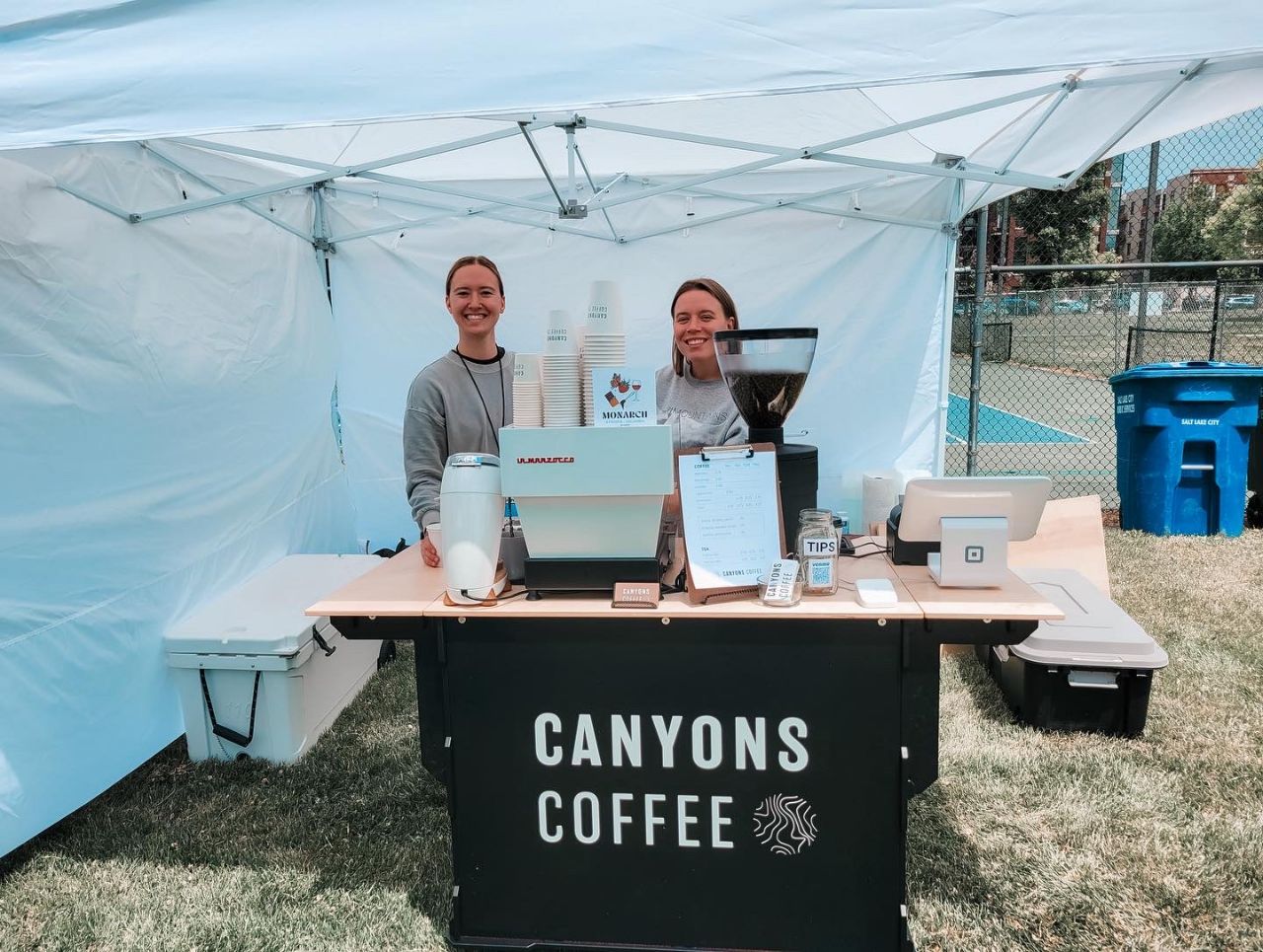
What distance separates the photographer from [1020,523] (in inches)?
73.8

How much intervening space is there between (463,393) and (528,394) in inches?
43.6

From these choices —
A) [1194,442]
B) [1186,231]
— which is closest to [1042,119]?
[1194,442]

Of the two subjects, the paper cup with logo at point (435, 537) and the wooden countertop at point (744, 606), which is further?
the paper cup with logo at point (435, 537)

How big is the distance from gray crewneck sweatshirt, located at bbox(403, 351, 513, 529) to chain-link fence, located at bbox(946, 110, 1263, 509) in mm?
2724

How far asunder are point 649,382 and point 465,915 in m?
1.28

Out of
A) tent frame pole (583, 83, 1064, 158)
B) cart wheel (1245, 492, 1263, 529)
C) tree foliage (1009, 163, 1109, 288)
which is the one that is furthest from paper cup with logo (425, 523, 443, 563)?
tree foliage (1009, 163, 1109, 288)

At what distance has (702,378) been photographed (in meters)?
2.77

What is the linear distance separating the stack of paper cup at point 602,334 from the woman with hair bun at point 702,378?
861 mm

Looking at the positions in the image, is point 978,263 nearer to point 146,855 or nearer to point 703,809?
point 703,809

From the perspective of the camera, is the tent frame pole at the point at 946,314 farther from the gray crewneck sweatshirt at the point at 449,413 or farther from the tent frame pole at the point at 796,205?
the gray crewneck sweatshirt at the point at 449,413

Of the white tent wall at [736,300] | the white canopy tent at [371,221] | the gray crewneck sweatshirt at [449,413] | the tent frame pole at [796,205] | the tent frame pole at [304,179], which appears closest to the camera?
the white canopy tent at [371,221]

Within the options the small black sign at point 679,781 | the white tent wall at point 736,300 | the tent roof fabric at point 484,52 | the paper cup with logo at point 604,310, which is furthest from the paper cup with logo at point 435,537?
the white tent wall at point 736,300

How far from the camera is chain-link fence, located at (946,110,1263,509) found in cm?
762

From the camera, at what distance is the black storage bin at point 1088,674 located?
9.43 feet
